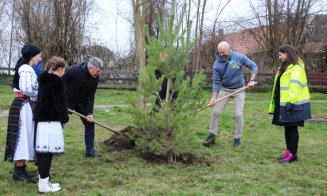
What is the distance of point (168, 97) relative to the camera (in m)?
5.59

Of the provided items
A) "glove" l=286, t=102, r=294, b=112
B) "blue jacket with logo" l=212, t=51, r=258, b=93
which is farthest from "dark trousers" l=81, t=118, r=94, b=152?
"glove" l=286, t=102, r=294, b=112

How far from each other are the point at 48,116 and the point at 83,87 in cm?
151

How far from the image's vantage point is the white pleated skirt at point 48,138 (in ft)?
13.7

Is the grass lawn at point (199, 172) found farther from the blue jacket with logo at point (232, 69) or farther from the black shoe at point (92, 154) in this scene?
the blue jacket with logo at point (232, 69)

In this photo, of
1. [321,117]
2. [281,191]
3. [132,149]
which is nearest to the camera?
[281,191]

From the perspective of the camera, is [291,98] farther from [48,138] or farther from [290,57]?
[48,138]

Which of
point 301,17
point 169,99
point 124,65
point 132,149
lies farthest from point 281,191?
point 301,17

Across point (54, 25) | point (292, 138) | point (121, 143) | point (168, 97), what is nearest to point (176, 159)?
point (168, 97)

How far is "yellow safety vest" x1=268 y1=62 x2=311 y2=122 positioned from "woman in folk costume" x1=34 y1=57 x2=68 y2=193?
10.2 feet

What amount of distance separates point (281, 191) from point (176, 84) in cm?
210

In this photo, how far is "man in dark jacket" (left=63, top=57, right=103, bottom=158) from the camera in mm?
5664

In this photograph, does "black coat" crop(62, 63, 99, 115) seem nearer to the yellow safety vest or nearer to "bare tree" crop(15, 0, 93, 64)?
the yellow safety vest

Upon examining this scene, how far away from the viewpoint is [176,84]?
5.54 m

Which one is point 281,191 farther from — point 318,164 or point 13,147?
point 13,147
